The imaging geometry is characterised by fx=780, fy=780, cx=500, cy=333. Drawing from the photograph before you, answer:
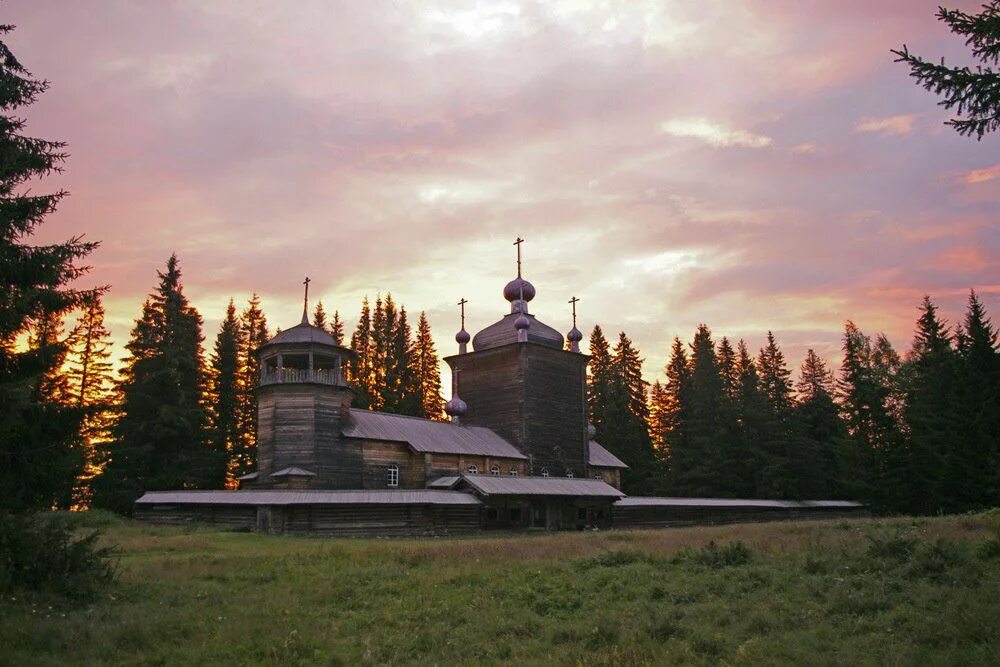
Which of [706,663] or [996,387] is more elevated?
[996,387]

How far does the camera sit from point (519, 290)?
2126 inches

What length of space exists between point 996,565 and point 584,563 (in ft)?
28.7

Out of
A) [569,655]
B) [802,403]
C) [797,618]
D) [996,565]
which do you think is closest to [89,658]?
[569,655]

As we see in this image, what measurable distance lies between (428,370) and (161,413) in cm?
3227

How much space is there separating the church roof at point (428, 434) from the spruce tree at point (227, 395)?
15566 millimetres

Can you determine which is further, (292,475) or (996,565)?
(292,475)

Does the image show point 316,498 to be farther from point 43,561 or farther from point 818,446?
point 818,446

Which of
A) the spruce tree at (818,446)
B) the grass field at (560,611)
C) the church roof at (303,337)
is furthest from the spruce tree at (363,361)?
the grass field at (560,611)

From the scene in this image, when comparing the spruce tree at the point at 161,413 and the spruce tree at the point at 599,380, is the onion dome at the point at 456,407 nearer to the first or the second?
the spruce tree at the point at 161,413

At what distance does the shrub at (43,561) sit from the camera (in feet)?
45.9

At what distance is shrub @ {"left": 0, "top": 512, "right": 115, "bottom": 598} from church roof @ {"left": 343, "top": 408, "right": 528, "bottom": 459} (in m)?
24.6

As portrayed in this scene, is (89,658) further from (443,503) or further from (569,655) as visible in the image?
(443,503)

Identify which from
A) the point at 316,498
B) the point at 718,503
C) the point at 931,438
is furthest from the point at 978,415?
the point at 316,498

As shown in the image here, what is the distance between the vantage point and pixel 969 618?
10.7 m
